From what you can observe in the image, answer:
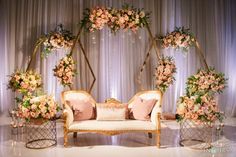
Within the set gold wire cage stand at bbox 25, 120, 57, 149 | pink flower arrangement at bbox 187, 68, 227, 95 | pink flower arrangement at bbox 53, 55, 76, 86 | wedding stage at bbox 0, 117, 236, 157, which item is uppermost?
pink flower arrangement at bbox 53, 55, 76, 86

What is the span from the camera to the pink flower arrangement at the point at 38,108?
15.7ft

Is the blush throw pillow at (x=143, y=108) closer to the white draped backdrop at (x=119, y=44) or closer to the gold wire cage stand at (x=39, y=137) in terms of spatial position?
the gold wire cage stand at (x=39, y=137)

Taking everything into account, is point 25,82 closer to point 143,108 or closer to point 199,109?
point 143,108

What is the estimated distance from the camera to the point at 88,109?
5.22 meters

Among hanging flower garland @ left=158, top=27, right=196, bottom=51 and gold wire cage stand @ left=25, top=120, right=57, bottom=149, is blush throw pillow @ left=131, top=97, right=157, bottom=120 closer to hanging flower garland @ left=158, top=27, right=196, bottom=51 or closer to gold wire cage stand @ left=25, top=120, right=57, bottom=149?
gold wire cage stand @ left=25, top=120, right=57, bottom=149

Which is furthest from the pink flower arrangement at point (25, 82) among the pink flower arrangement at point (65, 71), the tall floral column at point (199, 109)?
the tall floral column at point (199, 109)

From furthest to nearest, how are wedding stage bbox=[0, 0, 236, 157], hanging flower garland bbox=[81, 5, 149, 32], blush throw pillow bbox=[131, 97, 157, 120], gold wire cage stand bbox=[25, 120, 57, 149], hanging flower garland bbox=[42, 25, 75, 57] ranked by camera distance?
wedding stage bbox=[0, 0, 236, 157] → hanging flower garland bbox=[42, 25, 75, 57] → hanging flower garland bbox=[81, 5, 149, 32] → blush throw pillow bbox=[131, 97, 157, 120] → gold wire cage stand bbox=[25, 120, 57, 149]

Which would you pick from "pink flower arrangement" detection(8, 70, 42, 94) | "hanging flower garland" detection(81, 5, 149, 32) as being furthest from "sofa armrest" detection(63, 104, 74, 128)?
"hanging flower garland" detection(81, 5, 149, 32)

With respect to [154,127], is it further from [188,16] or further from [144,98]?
[188,16]

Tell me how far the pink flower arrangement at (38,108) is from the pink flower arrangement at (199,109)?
191 cm

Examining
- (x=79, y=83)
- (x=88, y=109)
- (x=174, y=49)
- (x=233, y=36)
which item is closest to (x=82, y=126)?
(x=88, y=109)

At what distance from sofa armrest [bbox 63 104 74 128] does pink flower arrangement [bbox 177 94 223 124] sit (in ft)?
5.37

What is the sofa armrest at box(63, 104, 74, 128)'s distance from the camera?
4879 mm

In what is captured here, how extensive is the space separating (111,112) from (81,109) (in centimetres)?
47
